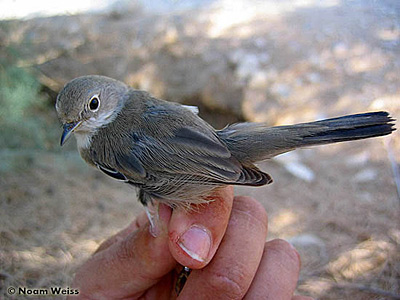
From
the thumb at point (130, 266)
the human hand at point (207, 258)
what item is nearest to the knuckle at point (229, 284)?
the human hand at point (207, 258)

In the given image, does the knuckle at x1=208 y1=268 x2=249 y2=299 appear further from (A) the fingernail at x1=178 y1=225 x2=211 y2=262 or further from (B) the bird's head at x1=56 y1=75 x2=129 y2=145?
(B) the bird's head at x1=56 y1=75 x2=129 y2=145

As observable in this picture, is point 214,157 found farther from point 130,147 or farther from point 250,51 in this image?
point 250,51

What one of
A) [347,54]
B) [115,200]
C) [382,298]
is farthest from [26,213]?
[347,54]

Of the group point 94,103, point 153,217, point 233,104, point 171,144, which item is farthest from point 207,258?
point 233,104

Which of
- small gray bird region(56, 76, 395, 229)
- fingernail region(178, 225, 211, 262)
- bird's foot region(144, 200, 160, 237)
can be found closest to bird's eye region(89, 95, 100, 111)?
small gray bird region(56, 76, 395, 229)

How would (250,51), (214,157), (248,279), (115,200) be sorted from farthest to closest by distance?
(250,51), (115,200), (214,157), (248,279)

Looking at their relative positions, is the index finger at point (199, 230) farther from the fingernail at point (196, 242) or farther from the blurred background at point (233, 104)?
the blurred background at point (233, 104)
